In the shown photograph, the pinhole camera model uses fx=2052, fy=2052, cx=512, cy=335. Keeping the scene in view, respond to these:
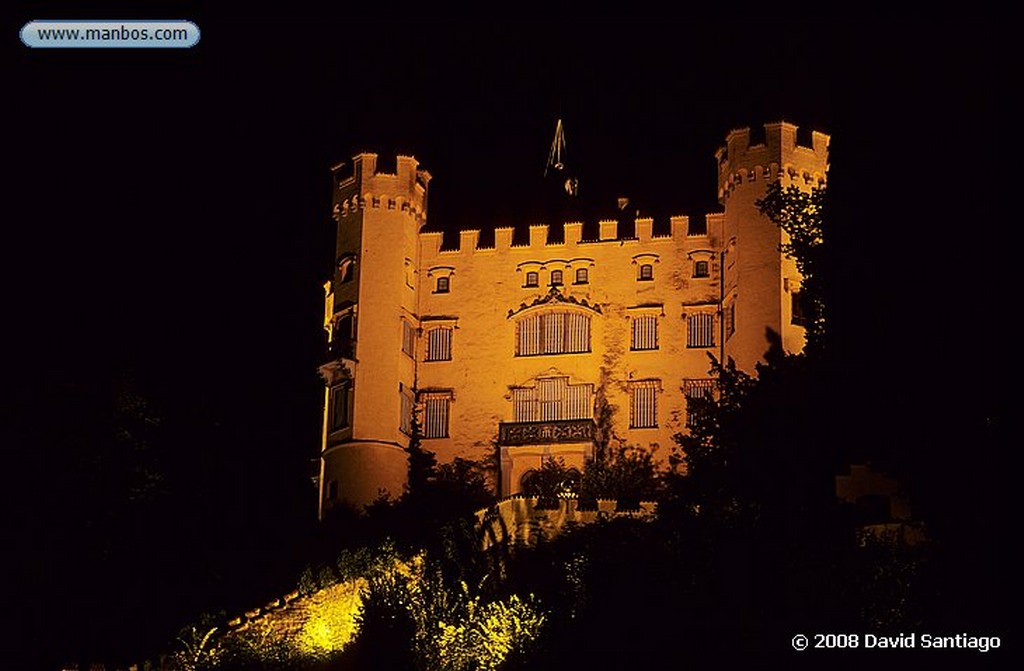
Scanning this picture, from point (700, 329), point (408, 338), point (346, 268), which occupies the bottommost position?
point (408, 338)

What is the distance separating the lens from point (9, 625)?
145 ft

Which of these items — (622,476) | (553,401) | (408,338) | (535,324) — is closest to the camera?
(622,476)

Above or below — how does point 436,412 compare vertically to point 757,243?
below

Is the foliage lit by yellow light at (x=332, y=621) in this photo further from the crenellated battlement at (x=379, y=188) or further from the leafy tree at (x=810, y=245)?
the crenellated battlement at (x=379, y=188)

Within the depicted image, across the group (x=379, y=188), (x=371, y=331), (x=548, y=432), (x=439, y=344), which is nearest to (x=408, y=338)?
(x=439, y=344)

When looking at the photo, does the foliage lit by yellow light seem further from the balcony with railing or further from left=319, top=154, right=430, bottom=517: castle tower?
the balcony with railing

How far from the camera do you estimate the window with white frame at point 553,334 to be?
202 feet

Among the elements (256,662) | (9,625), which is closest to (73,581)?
(9,625)

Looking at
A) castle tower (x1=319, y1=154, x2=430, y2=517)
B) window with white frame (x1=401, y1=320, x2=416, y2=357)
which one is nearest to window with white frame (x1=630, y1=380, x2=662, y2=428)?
castle tower (x1=319, y1=154, x2=430, y2=517)

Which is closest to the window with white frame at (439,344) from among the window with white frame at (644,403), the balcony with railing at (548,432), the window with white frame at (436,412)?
the window with white frame at (436,412)

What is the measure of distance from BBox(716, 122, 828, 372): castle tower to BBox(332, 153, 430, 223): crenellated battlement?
9371 mm

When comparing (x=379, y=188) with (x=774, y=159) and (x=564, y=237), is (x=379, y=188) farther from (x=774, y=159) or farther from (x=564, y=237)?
(x=774, y=159)

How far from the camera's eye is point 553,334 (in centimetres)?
6194

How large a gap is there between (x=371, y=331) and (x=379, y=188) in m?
4.88
